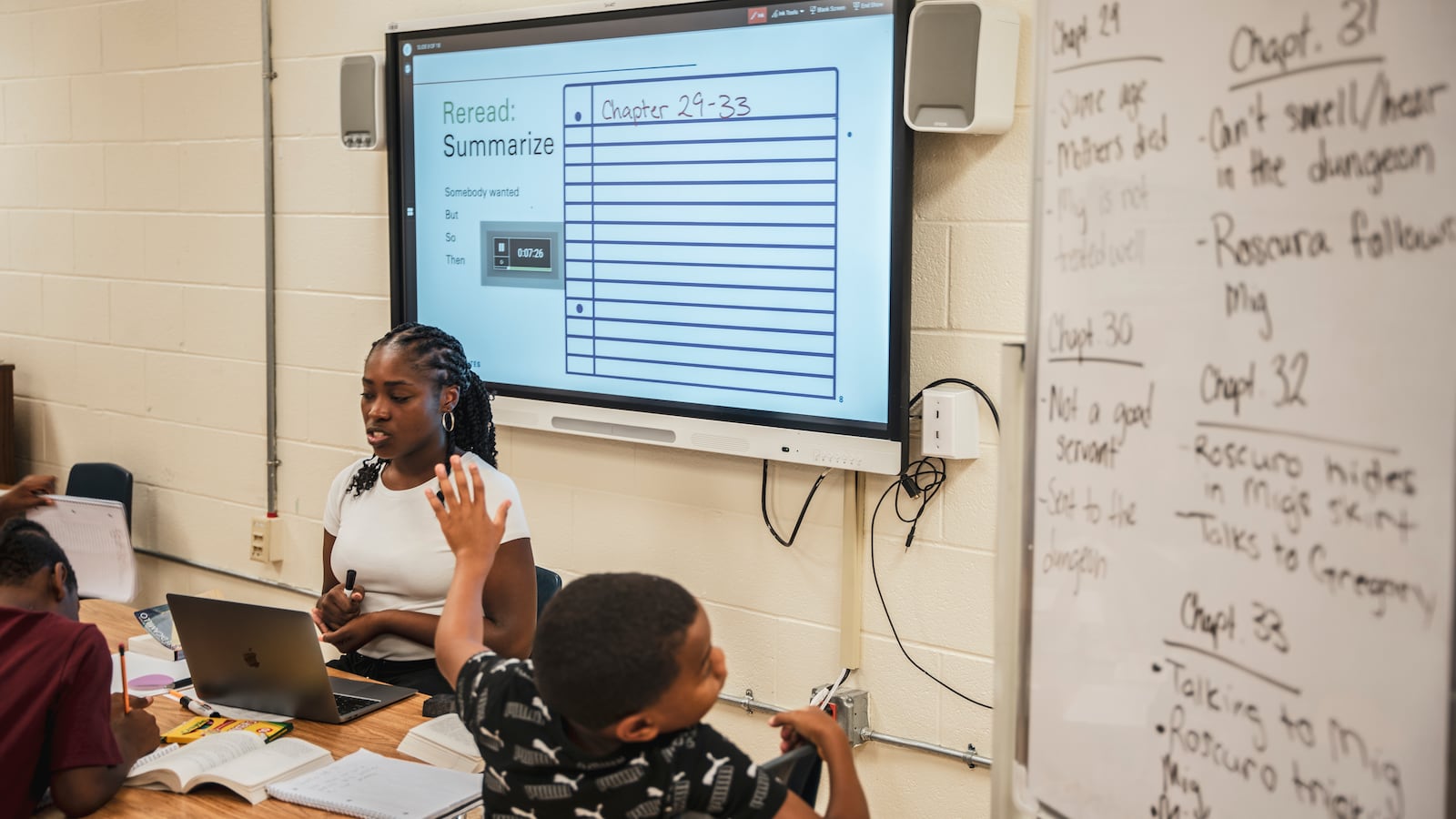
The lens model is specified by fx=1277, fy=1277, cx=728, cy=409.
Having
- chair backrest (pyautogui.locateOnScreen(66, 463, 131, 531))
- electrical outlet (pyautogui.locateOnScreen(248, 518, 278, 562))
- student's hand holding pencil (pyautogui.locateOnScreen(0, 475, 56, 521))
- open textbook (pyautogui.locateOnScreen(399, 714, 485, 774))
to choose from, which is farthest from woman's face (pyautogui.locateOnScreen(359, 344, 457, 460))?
chair backrest (pyautogui.locateOnScreen(66, 463, 131, 531))

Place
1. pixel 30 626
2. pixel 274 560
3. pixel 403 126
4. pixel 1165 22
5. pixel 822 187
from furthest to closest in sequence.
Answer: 1. pixel 274 560
2. pixel 403 126
3. pixel 822 187
4. pixel 30 626
5. pixel 1165 22

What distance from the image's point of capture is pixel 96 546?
3133 millimetres

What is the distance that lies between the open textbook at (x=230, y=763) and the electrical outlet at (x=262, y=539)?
188cm

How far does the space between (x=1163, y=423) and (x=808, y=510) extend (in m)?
1.52

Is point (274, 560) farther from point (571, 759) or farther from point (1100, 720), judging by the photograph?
point (1100, 720)

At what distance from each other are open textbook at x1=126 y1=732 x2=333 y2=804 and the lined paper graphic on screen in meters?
1.21

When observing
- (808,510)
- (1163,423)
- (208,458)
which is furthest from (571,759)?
(208,458)

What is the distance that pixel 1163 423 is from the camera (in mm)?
1301

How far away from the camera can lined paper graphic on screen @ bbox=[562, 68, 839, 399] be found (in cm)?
262

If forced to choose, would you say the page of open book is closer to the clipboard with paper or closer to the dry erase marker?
the dry erase marker

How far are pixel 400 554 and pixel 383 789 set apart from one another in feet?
Result: 2.36

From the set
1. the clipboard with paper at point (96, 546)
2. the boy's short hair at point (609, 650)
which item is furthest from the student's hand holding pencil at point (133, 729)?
the clipboard with paper at point (96, 546)

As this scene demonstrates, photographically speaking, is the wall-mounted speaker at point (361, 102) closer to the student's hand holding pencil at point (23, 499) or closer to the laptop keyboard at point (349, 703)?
the student's hand holding pencil at point (23, 499)

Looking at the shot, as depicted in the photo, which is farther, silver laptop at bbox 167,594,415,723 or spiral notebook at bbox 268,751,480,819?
silver laptop at bbox 167,594,415,723
